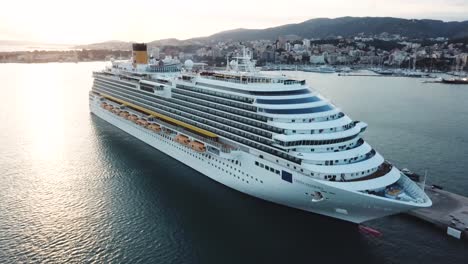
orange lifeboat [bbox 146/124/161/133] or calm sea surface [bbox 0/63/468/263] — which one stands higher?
orange lifeboat [bbox 146/124/161/133]

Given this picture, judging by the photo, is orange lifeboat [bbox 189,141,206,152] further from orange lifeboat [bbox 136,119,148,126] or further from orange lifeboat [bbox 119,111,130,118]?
orange lifeboat [bbox 119,111,130,118]

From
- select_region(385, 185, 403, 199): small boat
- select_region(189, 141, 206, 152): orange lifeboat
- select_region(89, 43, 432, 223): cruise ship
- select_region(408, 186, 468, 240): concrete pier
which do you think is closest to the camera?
select_region(385, 185, 403, 199): small boat

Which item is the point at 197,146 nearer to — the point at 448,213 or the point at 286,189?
the point at 286,189

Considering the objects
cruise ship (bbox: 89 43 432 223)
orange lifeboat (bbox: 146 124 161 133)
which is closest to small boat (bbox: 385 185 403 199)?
cruise ship (bbox: 89 43 432 223)

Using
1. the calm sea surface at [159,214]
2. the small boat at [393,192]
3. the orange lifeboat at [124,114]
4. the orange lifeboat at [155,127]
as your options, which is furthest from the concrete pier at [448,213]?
the orange lifeboat at [124,114]

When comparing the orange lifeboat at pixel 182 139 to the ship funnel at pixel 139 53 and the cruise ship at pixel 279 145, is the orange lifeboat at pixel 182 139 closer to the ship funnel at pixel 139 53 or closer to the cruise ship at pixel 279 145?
the cruise ship at pixel 279 145

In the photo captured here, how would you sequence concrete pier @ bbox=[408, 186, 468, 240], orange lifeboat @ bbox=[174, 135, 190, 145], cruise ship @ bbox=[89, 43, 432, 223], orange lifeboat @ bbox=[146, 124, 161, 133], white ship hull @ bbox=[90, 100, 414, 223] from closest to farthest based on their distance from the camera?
white ship hull @ bbox=[90, 100, 414, 223] → cruise ship @ bbox=[89, 43, 432, 223] → concrete pier @ bbox=[408, 186, 468, 240] → orange lifeboat @ bbox=[174, 135, 190, 145] → orange lifeboat @ bbox=[146, 124, 161, 133]
